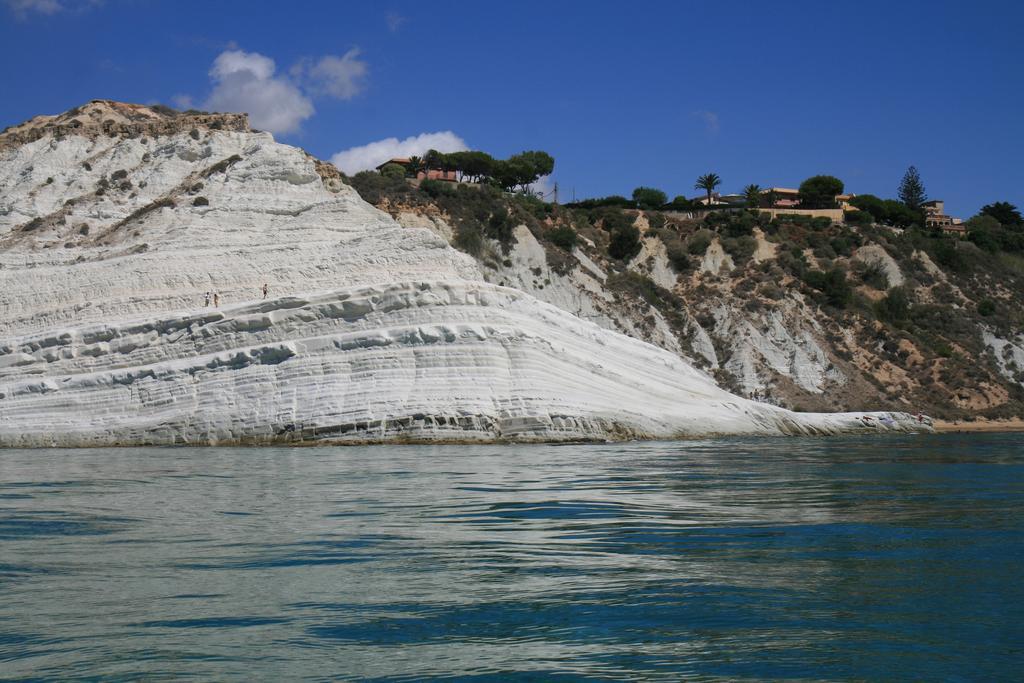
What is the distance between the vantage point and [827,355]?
1711 inches

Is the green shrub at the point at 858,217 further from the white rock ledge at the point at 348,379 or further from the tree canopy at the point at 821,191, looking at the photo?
the white rock ledge at the point at 348,379

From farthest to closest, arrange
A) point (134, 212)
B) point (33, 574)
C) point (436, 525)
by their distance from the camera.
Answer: point (134, 212)
point (436, 525)
point (33, 574)

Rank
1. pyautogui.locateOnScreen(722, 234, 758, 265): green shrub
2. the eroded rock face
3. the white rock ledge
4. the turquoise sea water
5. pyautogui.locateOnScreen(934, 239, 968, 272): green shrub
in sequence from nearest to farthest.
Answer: the turquoise sea water
the white rock ledge
the eroded rock face
pyautogui.locateOnScreen(722, 234, 758, 265): green shrub
pyautogui.locateOnScreen(934, 239, 968, 272): green shrub

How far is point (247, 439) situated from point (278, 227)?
36.4 ft

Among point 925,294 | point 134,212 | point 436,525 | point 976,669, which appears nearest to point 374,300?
point 134,212

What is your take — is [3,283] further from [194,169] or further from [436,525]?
[436,525]

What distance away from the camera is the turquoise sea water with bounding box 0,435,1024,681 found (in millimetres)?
4992

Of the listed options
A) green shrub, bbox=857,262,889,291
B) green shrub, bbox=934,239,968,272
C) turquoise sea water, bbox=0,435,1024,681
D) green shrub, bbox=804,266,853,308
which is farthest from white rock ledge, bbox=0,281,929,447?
green shrub, bbox=934,239,968,272

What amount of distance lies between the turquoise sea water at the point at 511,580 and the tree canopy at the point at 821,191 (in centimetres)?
6797

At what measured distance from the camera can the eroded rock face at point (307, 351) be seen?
23.4 metres

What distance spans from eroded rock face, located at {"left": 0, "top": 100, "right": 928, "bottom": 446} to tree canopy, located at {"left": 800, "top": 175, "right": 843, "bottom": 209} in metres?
47.9

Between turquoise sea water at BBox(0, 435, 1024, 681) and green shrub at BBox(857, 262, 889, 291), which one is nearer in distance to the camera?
turquoise sea water at BBox(0, 435, 1024, 681)

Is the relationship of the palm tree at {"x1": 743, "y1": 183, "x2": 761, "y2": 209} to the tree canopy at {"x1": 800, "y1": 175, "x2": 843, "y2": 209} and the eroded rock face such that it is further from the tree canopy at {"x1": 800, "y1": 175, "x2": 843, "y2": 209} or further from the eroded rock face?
the eroded rock face

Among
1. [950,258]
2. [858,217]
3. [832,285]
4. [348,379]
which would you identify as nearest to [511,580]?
[348,379]
